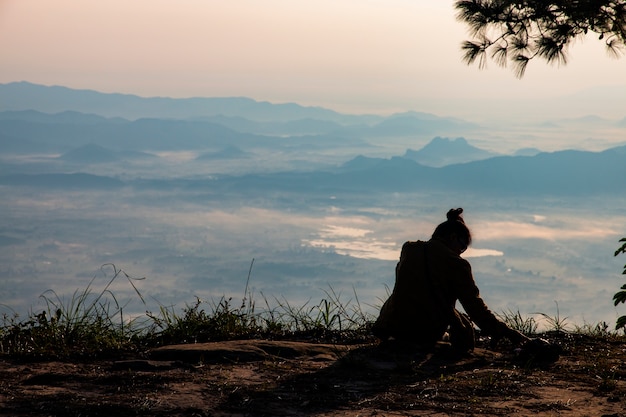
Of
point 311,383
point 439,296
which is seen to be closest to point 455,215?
point 439,296

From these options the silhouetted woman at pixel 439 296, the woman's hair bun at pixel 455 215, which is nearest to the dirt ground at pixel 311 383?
the silhouetted woman at pixel 439 296

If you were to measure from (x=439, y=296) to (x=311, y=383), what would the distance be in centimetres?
159

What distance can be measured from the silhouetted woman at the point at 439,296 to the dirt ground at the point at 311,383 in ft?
0.71

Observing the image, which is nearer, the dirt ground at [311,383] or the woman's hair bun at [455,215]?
the dirt ground at [311,383]

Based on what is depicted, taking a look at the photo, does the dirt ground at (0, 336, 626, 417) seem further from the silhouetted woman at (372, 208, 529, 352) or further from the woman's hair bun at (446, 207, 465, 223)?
the woman's hair bun at (446, 207, 465, 223)

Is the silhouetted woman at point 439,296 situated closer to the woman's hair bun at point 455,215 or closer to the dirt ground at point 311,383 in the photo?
the woman's hair bun at point 455,215

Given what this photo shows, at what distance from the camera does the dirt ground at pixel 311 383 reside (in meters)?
4.99

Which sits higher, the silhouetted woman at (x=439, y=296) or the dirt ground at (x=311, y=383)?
the silhouetted woman at (x=439, y=296)

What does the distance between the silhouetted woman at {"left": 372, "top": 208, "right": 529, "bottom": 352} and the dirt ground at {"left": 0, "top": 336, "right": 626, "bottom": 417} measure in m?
0.22

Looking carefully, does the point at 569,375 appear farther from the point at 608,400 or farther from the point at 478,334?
the point at 478,334

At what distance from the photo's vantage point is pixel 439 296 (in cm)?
657

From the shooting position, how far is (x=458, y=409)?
502 cm

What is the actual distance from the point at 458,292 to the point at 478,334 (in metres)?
1.83

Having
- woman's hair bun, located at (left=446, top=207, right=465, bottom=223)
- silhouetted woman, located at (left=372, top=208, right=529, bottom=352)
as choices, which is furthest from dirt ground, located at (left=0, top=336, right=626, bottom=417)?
woman's hair bun, located at (left=446, top=207, right=465, bottom=223)
